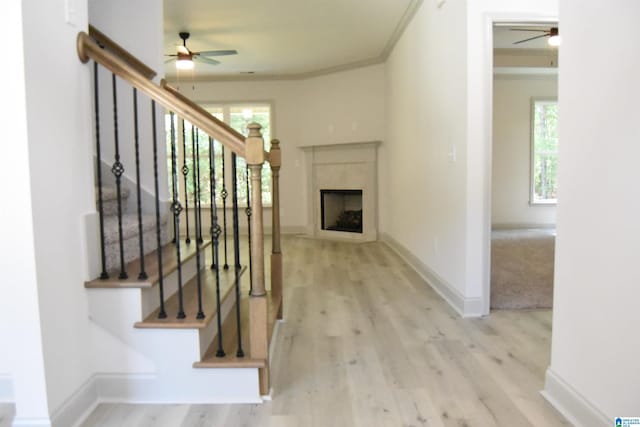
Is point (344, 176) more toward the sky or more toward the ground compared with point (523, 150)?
more toward the ground

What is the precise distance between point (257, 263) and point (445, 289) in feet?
6.72

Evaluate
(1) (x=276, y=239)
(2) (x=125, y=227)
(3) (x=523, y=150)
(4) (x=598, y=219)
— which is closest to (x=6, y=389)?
(2) (x=125, y=227)

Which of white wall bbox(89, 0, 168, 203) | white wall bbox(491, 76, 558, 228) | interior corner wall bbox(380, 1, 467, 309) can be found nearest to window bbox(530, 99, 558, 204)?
white wall bbox(491, 76, 558, 228)

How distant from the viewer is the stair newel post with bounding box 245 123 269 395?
1.84 metres

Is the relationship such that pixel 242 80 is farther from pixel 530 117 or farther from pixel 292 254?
pixel 530 117

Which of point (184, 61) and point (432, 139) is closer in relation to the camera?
point (432, 139)

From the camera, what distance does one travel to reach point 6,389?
71.7 inches

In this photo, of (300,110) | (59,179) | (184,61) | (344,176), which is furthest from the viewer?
(300,110)

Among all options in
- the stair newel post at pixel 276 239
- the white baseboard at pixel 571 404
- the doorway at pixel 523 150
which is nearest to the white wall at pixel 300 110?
the doorway at pixel 523 150

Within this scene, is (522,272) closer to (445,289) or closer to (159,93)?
(445,289)

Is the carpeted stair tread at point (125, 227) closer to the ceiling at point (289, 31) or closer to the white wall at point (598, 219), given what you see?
the white wall at point (598, 219)

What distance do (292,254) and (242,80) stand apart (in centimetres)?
335

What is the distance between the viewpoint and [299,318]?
302 centimetres

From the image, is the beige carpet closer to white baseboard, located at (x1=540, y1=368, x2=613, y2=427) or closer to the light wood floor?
the light wood floor
